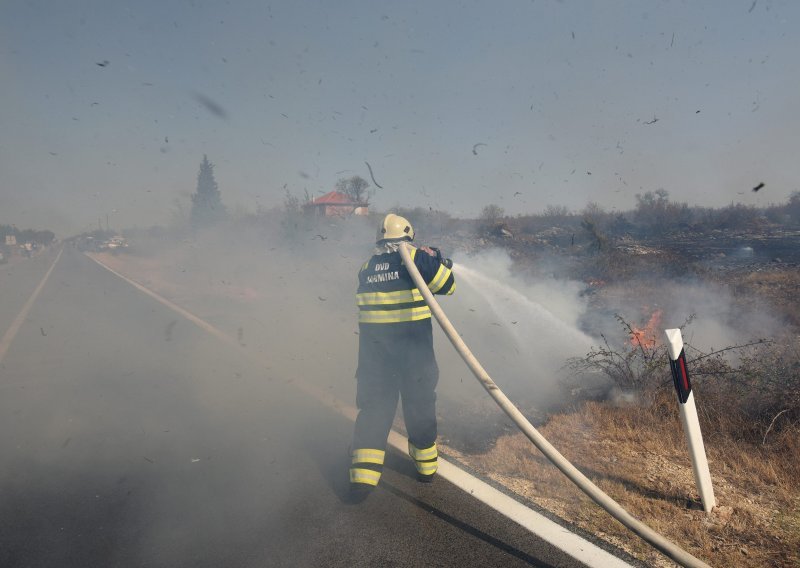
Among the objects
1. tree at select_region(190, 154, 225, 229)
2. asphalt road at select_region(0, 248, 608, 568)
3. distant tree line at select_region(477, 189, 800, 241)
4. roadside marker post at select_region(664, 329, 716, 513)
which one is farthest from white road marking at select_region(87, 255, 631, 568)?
tree at select_region(190, 154, 225, 229)

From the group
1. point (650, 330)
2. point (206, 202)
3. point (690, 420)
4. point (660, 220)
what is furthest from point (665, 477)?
point (206, 202)

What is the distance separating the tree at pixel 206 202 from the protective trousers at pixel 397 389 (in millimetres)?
33362

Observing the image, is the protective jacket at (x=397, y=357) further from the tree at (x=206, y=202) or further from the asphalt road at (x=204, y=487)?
the tree at (x=206, y=202)

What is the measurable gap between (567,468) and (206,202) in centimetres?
5013

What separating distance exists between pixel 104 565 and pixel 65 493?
1.12 m

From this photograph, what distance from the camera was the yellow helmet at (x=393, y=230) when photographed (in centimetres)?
356

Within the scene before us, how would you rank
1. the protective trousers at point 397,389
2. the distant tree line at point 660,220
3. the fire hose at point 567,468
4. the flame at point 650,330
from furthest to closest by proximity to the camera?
the distant tree line at point 660,220 < the flame at point 650,330 < the protective trousers at point 397,389 < the fire hose at point 567,468

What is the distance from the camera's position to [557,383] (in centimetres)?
523

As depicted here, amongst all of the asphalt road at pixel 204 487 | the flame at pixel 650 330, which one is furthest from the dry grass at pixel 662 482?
the flame at pixel 650 330

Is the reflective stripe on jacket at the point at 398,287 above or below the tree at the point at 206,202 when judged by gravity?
below

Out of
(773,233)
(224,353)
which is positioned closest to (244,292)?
(224,353)

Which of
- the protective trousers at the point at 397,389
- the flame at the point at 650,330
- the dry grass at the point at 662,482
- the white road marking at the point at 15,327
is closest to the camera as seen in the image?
the dry grass at the point at 662,482

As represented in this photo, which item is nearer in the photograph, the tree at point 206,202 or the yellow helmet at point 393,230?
the yellow helmet at point 393,230

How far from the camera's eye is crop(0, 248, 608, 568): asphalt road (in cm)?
250
